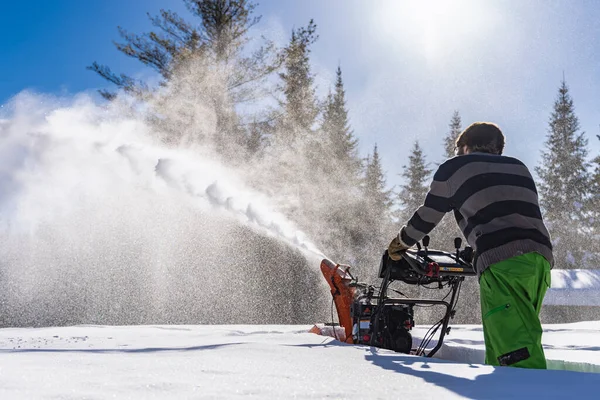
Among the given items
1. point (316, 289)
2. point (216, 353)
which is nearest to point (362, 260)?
point (316, 289)

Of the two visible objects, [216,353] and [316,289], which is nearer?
[216,353]

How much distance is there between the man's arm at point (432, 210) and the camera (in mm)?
3209

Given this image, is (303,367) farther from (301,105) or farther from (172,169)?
(301,105)

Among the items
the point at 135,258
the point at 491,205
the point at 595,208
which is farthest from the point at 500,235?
the point at 595,208

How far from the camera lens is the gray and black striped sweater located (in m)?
3.00

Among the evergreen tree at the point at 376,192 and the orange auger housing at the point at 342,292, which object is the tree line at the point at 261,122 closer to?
the evergreen tree at the point at 376,192

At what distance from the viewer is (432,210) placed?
3.26m

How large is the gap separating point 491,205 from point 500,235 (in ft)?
0.55

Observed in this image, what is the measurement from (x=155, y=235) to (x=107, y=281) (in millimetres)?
1749

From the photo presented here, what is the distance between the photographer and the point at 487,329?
2973 millimetres

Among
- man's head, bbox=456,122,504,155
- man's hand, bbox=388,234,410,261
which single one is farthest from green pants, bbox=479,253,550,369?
man's head, bbox=456,122,504,155

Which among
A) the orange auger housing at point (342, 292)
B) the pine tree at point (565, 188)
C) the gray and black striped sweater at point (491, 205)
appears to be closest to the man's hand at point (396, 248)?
the gray and black striped sweater at point (491, 205)

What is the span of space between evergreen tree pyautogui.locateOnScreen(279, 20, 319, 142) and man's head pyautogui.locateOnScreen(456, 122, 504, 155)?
48.5 feet

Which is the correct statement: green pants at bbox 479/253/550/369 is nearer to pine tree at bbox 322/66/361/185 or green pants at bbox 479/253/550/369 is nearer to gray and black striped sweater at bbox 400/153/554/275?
gray and black striped sweater at bbox 400/153/554/275
